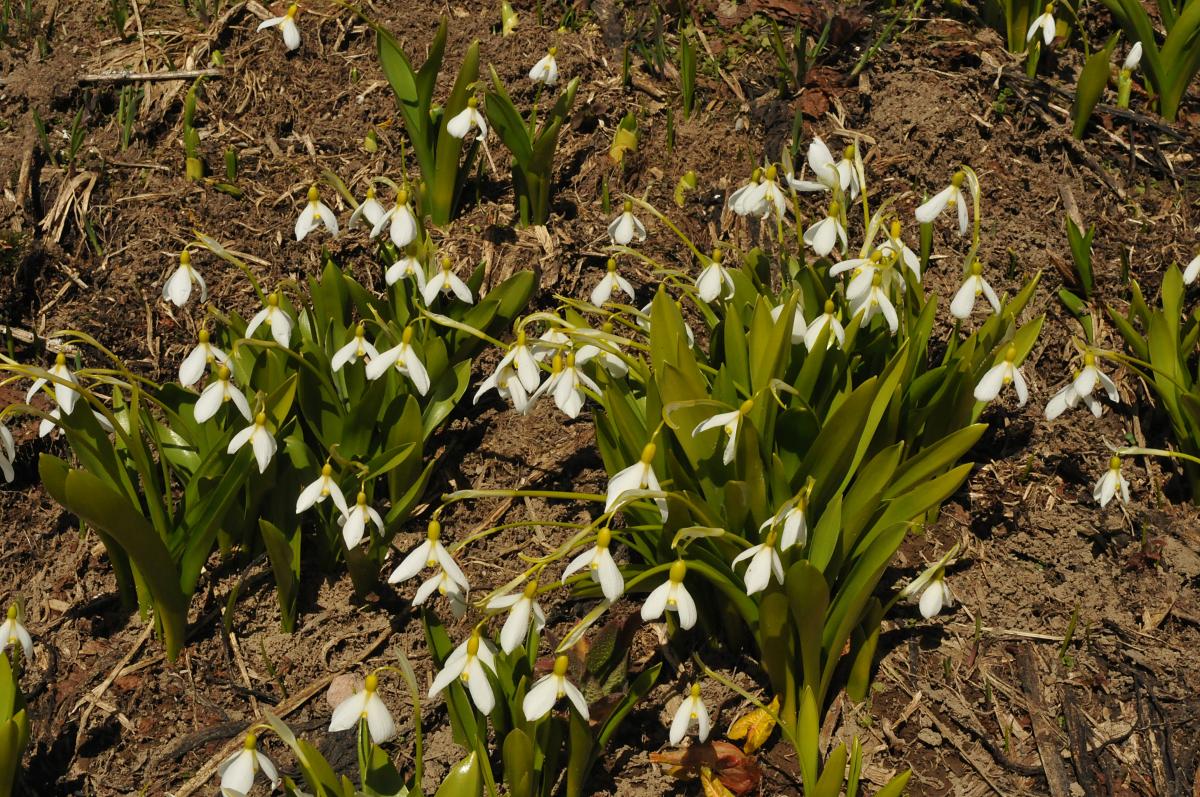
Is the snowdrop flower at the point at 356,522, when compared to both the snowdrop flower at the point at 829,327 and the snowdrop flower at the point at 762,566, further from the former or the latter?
the snowdrop flower at the point at 829,327

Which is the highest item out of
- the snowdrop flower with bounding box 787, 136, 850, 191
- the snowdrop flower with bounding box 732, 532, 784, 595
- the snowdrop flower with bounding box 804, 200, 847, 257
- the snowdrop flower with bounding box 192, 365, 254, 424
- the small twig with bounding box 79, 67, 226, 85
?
the snowdrop flower with bounding box 787, 136, 850, 191

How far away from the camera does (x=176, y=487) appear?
9.96 ft

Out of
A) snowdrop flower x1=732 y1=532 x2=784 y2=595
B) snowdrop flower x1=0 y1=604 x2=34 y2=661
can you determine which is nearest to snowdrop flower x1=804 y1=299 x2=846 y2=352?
snowdrop flower x1=732 y1=532 x2=784 y2=595

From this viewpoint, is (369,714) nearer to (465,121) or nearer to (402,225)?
(402,225)

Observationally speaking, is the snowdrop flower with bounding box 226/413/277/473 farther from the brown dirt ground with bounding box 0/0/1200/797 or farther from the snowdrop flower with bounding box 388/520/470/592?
the brown dirt ground with bounding box 0/0/1200/797

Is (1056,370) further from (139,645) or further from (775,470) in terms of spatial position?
(139,645)

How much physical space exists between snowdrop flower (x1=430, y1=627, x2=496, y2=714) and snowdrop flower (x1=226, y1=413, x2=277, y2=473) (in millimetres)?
601

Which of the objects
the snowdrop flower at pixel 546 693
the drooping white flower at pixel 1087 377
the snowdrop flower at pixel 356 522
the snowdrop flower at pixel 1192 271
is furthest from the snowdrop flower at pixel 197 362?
the snowdrop flower at pixel 1192 271

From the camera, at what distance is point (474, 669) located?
6.60 feet

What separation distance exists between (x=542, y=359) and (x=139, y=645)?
3.75 ft

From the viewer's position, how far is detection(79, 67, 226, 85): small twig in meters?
3.94

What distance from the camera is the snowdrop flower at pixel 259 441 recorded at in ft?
7.66

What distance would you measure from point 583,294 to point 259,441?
4.50 feet

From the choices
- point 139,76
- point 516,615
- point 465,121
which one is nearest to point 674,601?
point 516,615
